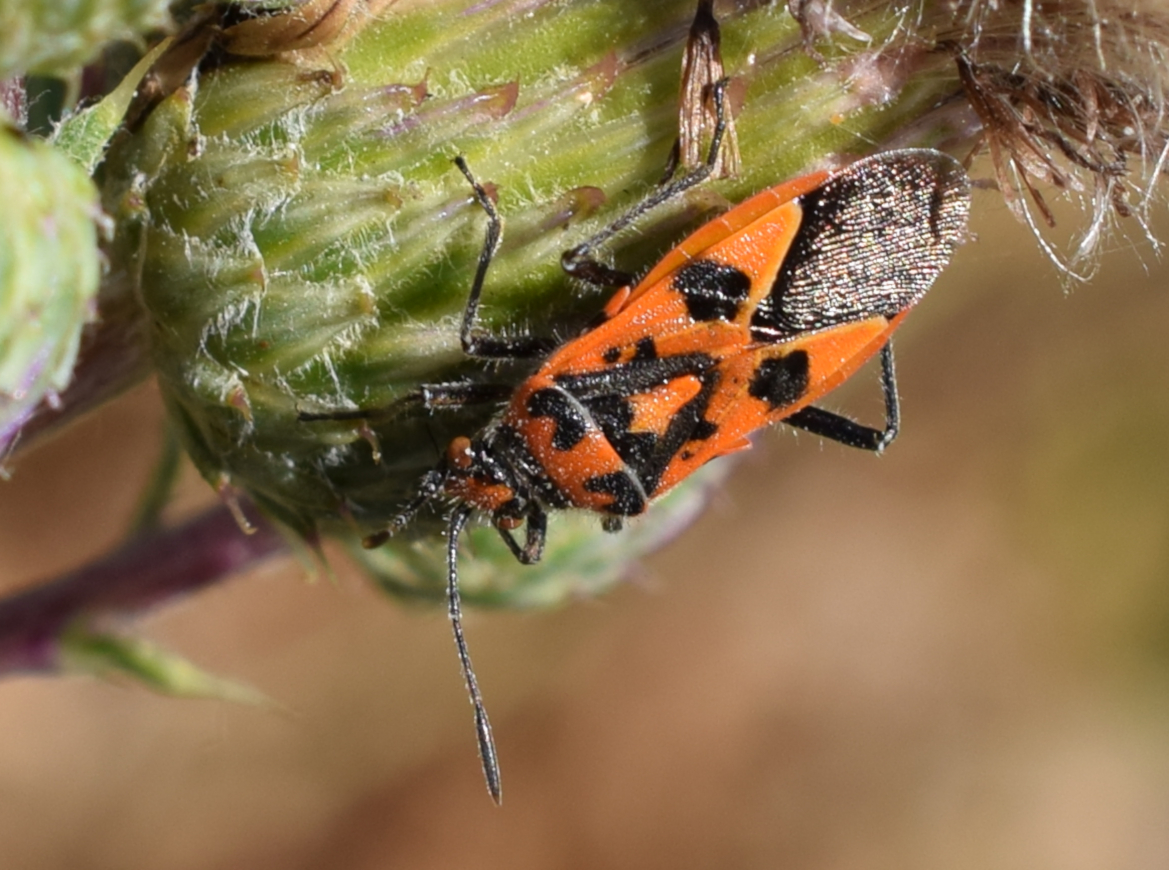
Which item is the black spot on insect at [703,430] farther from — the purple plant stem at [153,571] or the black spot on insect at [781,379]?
the purple plant stem at [153,571]

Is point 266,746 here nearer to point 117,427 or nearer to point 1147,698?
point 117,427

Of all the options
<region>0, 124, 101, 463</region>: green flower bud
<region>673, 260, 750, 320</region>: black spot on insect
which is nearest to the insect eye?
<region>673, 260, 750, 320</region>: black spot on insect

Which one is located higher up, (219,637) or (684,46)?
(684,46)

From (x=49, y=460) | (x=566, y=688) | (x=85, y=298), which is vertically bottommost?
(x=566, y=688)

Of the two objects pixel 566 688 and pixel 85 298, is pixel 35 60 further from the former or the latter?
pixel 566 688

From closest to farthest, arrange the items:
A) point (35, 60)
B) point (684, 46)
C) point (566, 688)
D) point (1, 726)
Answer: point (35, 60) < point (684, 46) < point (1, 726) < point (566, 688)

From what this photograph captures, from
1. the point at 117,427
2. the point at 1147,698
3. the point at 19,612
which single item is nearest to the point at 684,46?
the point at 19,612

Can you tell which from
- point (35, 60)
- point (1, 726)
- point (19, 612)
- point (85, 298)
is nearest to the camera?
point (35, 60)

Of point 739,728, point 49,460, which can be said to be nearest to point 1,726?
point 49,460

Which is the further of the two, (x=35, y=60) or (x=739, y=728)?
(x=739, y=728)
